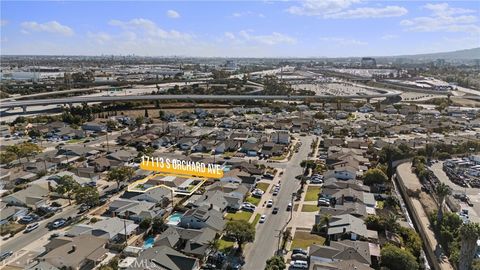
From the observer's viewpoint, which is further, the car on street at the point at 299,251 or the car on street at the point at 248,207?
the car on street at the point at 248,207

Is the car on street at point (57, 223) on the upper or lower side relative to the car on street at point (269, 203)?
upper

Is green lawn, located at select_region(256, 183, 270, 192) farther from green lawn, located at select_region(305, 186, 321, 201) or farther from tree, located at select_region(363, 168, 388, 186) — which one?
tree, located at select_region(363, 168, 388, 186)

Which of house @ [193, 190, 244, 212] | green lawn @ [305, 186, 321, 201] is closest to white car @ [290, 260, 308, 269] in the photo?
house @ [193, 190, 244, 212]

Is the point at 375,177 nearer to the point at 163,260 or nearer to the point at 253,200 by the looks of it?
the point at 253,200

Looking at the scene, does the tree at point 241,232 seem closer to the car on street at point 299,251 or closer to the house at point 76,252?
the car on street at point 299,251

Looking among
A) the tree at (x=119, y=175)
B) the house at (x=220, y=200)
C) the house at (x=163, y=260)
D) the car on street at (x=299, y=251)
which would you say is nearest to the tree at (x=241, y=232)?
the car on street at (x=299, y=251)

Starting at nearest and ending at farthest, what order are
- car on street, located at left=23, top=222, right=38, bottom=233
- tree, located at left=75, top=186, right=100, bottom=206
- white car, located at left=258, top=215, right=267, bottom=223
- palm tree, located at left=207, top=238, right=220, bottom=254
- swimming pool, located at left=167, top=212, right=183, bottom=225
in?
1. palm tree, located at left=207, top=238, right=220, bottom=254
2. car on street, located at left=23, top=222, right=38, bottom=233
3. swimming pool, located at left=167, top=212, right=183, bottom=225
4. white car, located at left=258, top=215, right=267, bottom=223
5. tree, located at left=75, top=186, right=100, bottom=206
